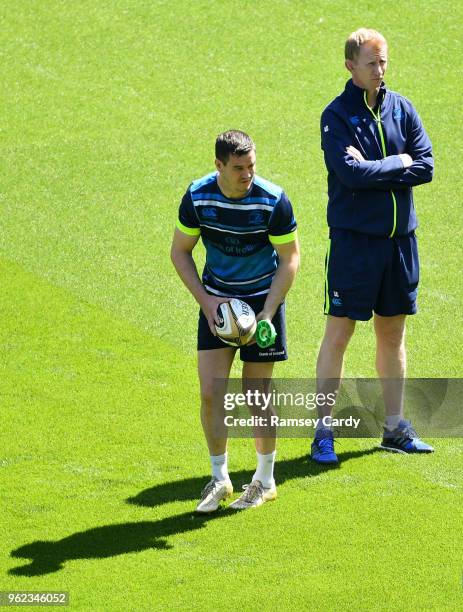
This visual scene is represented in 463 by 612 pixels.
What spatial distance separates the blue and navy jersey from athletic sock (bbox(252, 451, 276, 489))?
1021mm

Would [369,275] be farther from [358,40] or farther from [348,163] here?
[358,40]

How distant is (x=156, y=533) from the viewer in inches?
285

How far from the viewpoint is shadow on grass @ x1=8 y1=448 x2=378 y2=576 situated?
691 centimetres

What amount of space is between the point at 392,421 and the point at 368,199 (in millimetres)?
1554

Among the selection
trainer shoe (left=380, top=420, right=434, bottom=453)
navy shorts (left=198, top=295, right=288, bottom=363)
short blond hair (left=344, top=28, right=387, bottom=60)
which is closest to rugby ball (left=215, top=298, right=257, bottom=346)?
navy shorts (left=198, top=295, right=288, bottom=363)

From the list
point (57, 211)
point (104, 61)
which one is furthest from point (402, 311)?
point (104, 61)

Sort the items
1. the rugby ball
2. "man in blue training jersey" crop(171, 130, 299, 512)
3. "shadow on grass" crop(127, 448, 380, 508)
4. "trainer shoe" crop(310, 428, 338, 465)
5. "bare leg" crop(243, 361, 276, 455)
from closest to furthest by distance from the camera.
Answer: the rugby ball → "man in blue training jersey" crop(171, 130, 299, 512) → "bare leg" crop(243, 361, 276, 455) → "shadow on grass" crop(127, 448, 380, 508) → "trainer shoe" crop(310, 428, 338, 465)

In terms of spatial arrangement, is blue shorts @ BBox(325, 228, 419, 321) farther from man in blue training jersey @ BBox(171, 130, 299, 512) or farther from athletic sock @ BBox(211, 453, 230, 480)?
athletic sock @ BBox(211, 453, 230, 480)

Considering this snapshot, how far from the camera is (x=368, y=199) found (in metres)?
8.09

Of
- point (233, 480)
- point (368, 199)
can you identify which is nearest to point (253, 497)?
point (233, 480)

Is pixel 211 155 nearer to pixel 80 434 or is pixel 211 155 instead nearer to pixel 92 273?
pixel 92 273

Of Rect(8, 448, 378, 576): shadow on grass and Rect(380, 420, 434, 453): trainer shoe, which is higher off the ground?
Rect(380, 420, 434, 453): trainer shoe

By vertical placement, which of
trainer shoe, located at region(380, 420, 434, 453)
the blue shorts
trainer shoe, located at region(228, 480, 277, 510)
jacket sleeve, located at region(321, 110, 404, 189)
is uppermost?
jacket sleeve, located at region(321, 110, 404, 189)

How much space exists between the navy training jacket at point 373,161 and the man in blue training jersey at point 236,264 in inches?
34.5
